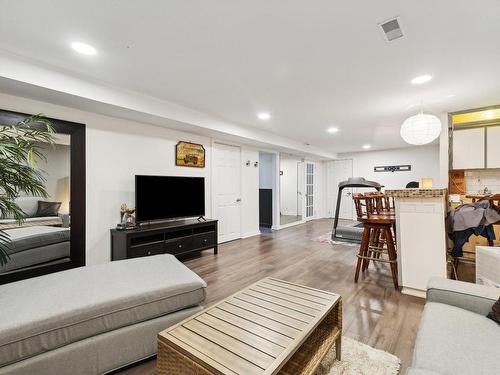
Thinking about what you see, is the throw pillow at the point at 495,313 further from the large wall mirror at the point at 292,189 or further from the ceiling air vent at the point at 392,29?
the large wall mirror at the point at 292,189

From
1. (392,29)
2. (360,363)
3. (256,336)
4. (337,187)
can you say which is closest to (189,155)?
(392,29)

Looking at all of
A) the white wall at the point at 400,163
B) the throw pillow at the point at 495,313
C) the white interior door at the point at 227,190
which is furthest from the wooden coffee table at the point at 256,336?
the white wall at the point at 400,163

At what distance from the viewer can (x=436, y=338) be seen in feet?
3.83

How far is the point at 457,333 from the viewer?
1.19 metres

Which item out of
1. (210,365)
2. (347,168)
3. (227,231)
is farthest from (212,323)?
(347,168)

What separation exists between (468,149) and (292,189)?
480cm

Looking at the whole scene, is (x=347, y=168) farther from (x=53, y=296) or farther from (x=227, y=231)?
(x=53, y=296)

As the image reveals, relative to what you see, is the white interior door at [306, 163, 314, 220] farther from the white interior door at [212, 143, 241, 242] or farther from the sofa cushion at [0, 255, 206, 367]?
the sofa cushion at [0, 255, 206, 367]

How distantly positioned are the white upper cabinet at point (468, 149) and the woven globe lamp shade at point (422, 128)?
1.62m

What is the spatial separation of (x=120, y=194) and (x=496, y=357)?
4.05 meters

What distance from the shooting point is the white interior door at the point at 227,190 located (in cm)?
513

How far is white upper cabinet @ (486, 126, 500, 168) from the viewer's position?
156 inches

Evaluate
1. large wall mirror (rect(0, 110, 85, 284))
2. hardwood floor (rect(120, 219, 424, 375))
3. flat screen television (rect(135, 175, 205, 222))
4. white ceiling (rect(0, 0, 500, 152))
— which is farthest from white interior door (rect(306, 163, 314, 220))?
large wall mirror (rect(0, 110, 85, 284))

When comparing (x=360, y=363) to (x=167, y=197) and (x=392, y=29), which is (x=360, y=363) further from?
(x=167, y=197)
